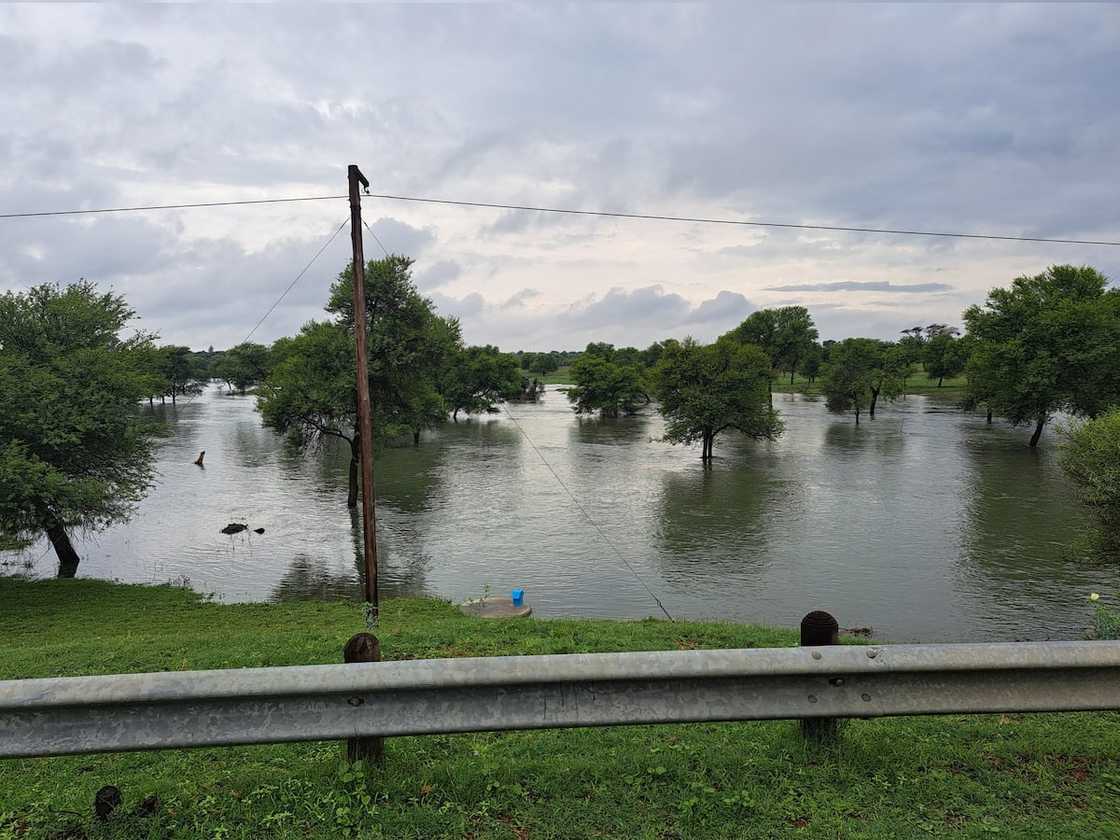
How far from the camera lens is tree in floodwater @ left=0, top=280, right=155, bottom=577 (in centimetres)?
2039

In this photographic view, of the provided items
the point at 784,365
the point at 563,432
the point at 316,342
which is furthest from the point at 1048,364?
the point at 784,365

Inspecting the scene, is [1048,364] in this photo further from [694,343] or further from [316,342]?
[316,342]

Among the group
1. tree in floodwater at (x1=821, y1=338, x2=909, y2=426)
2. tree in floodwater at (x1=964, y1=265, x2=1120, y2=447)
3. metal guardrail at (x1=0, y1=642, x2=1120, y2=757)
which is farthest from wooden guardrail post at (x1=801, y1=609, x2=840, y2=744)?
tree in floodwater at (x1=821, y1=338, x2=909, y2=426)

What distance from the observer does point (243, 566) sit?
2605cm

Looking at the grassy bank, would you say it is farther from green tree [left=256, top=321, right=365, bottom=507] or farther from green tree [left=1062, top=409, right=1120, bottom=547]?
green tree [left=256, top=321, right=365, bottom=507]

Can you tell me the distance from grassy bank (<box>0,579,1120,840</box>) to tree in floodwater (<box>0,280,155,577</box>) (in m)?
18.8

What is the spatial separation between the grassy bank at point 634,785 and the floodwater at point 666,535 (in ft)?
44.9

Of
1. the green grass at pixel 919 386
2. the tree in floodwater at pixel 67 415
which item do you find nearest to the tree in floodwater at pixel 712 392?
the tree in floodwater at pixel 67 415

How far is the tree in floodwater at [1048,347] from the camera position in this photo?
54906 millimetres

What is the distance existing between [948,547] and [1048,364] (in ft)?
125

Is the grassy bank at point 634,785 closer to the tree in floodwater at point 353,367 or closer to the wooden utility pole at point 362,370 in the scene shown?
the wooden utility pole at point 362,370

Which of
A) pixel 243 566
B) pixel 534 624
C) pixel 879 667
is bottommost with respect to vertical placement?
pixel 243 566

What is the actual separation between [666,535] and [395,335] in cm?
1905

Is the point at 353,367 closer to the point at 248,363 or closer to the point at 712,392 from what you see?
the point at 712,392
